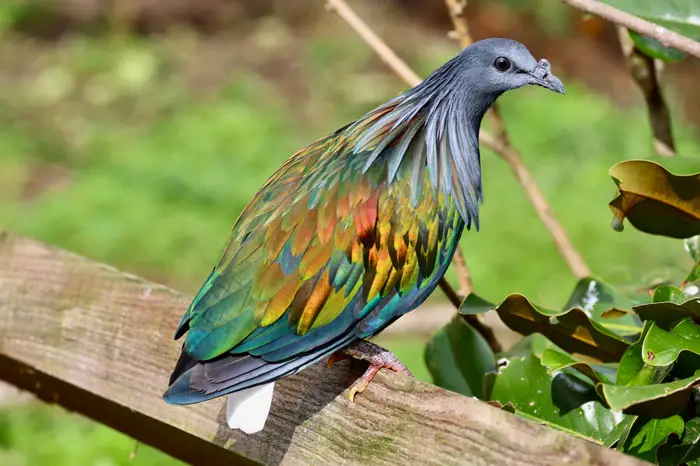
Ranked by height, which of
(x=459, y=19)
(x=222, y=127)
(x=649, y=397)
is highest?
(x=222, y=127)

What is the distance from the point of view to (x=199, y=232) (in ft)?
18.9

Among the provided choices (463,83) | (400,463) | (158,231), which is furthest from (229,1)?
(400,463)

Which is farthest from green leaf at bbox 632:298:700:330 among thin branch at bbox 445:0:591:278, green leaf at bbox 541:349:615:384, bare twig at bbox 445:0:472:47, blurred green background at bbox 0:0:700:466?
blurred green background at bbox 0:0:700:466

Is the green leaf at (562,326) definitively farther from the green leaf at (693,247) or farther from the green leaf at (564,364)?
the green leaf at (693,247)

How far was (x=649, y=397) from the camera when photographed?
1.49 m

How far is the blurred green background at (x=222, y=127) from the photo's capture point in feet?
17.9

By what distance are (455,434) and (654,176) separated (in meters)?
0.63

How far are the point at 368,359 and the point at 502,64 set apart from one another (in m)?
0.64

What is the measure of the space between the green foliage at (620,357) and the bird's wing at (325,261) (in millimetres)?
153

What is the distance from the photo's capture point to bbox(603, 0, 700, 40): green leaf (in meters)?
2.21

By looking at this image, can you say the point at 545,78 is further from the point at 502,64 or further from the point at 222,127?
the point at 222,127

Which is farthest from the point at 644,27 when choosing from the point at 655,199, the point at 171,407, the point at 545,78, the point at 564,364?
the point at 171,407

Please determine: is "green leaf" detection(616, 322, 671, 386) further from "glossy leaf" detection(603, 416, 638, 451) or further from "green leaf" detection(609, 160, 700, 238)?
"green leaf" detection(609, 160, 700, 238)

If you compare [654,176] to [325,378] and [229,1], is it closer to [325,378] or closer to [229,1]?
[325,378]
